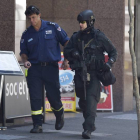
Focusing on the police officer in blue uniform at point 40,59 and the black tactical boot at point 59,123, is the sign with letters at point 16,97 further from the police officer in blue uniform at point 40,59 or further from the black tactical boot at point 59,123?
the black tactical boot at point 59,123

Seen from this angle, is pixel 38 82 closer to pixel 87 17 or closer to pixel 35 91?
pixel 35 91

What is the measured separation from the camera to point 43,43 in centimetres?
755

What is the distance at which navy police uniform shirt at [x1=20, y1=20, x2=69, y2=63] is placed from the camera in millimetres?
7531

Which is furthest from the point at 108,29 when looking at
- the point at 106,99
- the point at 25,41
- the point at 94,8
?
the point at 25,41

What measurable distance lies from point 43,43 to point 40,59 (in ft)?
0.81

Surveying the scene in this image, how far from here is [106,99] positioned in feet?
37.3

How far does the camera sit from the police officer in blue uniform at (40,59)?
24.7ft

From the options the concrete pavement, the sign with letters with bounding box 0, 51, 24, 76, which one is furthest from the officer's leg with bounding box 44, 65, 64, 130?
the sign with letters with bounding box 0, 51, 24, 76

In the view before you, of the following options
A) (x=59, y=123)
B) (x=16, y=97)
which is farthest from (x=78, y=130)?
(x=16, y=97)

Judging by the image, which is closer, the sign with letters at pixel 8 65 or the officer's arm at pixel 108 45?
the officer's arm at pixel 108 45

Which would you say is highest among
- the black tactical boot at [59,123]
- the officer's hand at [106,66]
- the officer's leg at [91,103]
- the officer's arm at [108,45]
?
the officer's arm at [108,45]

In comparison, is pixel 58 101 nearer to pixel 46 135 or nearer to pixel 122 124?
pixel 46 135

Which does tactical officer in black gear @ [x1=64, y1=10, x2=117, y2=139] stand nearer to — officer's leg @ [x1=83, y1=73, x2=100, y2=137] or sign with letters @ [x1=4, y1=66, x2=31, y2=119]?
officer's leg @ [x1=83, y1=73, x2=100, y2=137]

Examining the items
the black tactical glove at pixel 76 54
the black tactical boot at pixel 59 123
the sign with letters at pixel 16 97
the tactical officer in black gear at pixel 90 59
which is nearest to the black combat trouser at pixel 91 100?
the tactical officer in black gear at pixel 90 59
